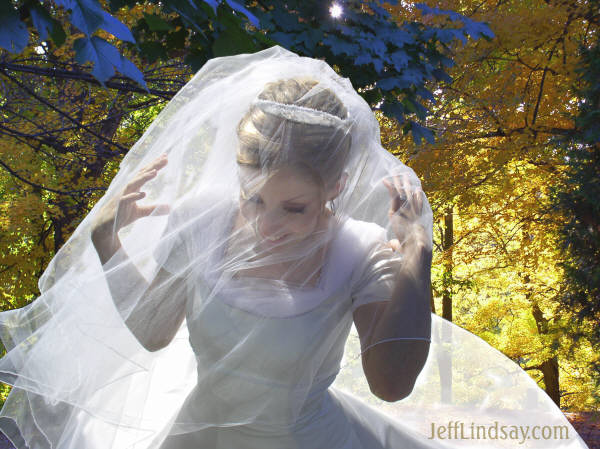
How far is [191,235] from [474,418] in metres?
1.24

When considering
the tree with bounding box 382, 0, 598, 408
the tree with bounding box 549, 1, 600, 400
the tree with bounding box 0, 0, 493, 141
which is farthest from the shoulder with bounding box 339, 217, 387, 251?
the tree with bounding box 549, 1, 600, 400

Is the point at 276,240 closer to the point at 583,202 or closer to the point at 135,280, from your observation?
the point at 135,280

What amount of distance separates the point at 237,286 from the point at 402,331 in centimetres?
48

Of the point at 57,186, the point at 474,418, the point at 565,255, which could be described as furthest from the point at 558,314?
the point at 57,186

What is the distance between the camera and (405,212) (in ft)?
5.20

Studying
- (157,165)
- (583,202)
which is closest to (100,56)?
(157,165)

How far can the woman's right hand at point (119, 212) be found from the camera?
1541 millimetres

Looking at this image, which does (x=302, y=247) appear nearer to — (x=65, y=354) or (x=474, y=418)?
(x=65, y=354)

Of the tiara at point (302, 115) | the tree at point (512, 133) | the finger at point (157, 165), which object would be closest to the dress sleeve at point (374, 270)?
the tiara at point (302, 115)

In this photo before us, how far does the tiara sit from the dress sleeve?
364 mm

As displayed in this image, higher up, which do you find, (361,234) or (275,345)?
(361,234)

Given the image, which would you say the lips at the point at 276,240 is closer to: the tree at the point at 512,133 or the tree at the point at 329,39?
the tree at the point at 329,39

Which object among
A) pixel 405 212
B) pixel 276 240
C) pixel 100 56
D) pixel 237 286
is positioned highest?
pixel 100 56

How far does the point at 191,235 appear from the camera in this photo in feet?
5.34
